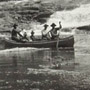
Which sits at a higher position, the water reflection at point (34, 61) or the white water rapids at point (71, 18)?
the white water rapids at point (71, 18)

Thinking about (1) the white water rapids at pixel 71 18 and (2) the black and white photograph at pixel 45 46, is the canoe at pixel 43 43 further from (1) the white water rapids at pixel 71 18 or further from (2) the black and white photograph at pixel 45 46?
(1) the white water rapids at pixel 71 18

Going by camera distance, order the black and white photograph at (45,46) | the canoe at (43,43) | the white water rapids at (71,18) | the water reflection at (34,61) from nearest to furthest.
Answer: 1. the black and white photograph at (45,46)
2. the water reflection at (34,61)
3. the canoe at (43,43)
4. the white water rapids at (71,18)

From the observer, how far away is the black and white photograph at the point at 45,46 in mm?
13750

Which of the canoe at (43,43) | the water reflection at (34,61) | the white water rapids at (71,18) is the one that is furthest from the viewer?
the white water rapids at (71,18)

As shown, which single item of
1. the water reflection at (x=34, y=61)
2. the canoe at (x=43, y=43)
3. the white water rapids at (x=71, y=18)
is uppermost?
the white water rapids at (x=71, y=18)

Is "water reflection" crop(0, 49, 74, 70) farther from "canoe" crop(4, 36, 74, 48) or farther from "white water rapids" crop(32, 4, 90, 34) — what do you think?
"white water rapids" crop(32, 4, 90, 34)

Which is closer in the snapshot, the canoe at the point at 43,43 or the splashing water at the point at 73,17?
the canoe at the point at 43,43

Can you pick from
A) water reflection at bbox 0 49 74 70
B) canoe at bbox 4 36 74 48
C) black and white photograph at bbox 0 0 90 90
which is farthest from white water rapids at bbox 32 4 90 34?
water reflection at bbox 0 49 74 70

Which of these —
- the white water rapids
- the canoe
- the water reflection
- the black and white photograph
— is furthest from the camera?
the white water rapids

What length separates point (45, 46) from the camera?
25516mm

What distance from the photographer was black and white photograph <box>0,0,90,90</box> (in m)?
13.8

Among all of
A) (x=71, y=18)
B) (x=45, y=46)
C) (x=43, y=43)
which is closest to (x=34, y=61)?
(x=43, y=43)

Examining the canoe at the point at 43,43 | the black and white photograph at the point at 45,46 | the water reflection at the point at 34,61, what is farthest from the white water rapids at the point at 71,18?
the water reflection at the point at 34,61

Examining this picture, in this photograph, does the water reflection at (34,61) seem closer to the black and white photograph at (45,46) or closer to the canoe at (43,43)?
the black and white photograph at (45,46)
